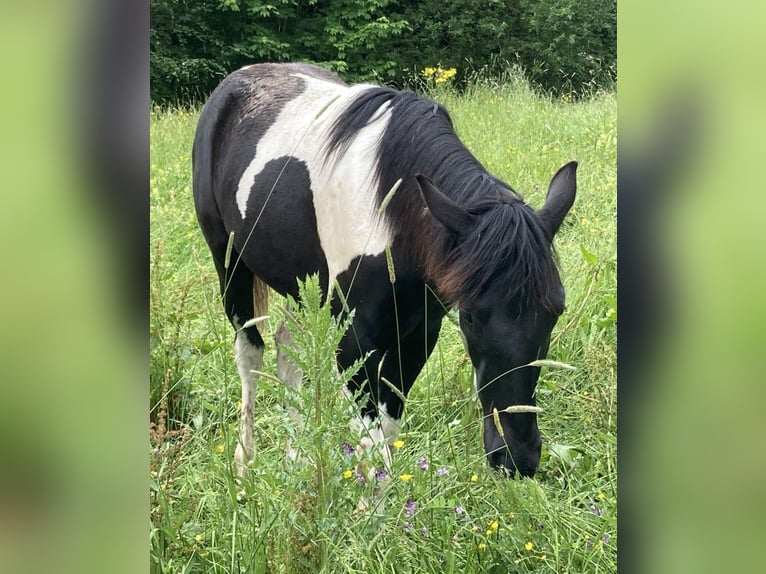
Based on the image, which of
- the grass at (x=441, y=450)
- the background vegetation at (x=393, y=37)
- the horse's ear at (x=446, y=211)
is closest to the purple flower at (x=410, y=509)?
the grass at (x=441, y=450)

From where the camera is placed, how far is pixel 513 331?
1683 mm

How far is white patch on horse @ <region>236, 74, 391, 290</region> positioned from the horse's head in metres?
0.42

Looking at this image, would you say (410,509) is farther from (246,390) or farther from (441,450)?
(246,390)

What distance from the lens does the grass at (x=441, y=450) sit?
1.59m

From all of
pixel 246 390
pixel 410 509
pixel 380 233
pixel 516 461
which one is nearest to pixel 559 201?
pixel 380 233

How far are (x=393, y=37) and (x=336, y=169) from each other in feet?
1.82

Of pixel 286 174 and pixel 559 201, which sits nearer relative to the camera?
pixel 559 201

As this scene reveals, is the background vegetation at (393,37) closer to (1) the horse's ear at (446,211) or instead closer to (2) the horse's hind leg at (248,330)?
(1) the horse's ear at (446,211)

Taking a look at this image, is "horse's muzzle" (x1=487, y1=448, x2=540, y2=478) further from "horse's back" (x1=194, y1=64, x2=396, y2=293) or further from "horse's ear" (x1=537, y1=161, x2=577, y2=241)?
"horse's back" (x1=194, y1=64, x2=396, y2=293)
